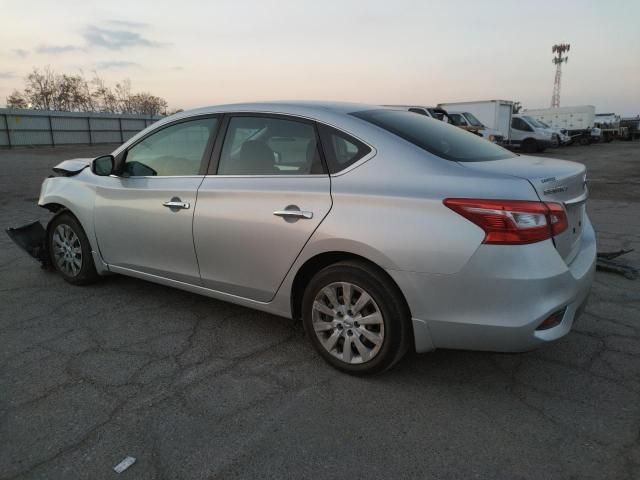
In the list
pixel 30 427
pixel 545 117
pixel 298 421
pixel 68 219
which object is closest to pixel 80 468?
pixel 30 427

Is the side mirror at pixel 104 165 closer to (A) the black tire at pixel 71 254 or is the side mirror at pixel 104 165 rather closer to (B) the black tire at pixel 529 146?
(A) the black tire at pixel 71 254

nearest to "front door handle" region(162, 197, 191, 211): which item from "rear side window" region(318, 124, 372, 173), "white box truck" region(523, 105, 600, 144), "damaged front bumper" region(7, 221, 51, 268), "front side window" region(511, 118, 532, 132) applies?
"rear side window" region(318, 124, 372, 173)

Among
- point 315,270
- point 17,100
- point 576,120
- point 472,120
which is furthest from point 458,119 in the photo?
point 17,100

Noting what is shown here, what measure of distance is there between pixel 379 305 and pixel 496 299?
0.61m

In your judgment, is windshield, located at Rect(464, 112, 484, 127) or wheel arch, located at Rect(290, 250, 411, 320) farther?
windshield, located at Rect(464, 112, 484, 127)

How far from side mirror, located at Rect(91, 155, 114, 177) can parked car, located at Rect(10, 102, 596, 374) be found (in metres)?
0.06

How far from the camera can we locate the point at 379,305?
2691 millimetres

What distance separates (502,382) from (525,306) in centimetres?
74

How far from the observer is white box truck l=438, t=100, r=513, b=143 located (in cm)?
2364

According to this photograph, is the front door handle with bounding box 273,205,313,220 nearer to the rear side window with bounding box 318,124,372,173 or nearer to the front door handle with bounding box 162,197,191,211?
the rear side window with bounding box 318,124,372,173

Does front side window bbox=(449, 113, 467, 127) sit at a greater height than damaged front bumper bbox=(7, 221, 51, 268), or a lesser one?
greater

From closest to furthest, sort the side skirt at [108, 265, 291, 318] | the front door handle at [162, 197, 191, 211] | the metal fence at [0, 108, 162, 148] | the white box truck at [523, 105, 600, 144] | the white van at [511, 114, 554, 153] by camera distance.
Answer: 1. the side skirt at [108, 265, 291, 318]
2. the front door handle at [162, 197, 191, 211]
3. the white van at [511, 114, 554, 153]
4. the metal fence at [0, 108, 162, 148]
5. the white box truck at [523, 105, 600, 144]

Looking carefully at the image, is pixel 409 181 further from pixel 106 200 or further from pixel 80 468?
pixel 106 200

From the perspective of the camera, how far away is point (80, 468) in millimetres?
2191
